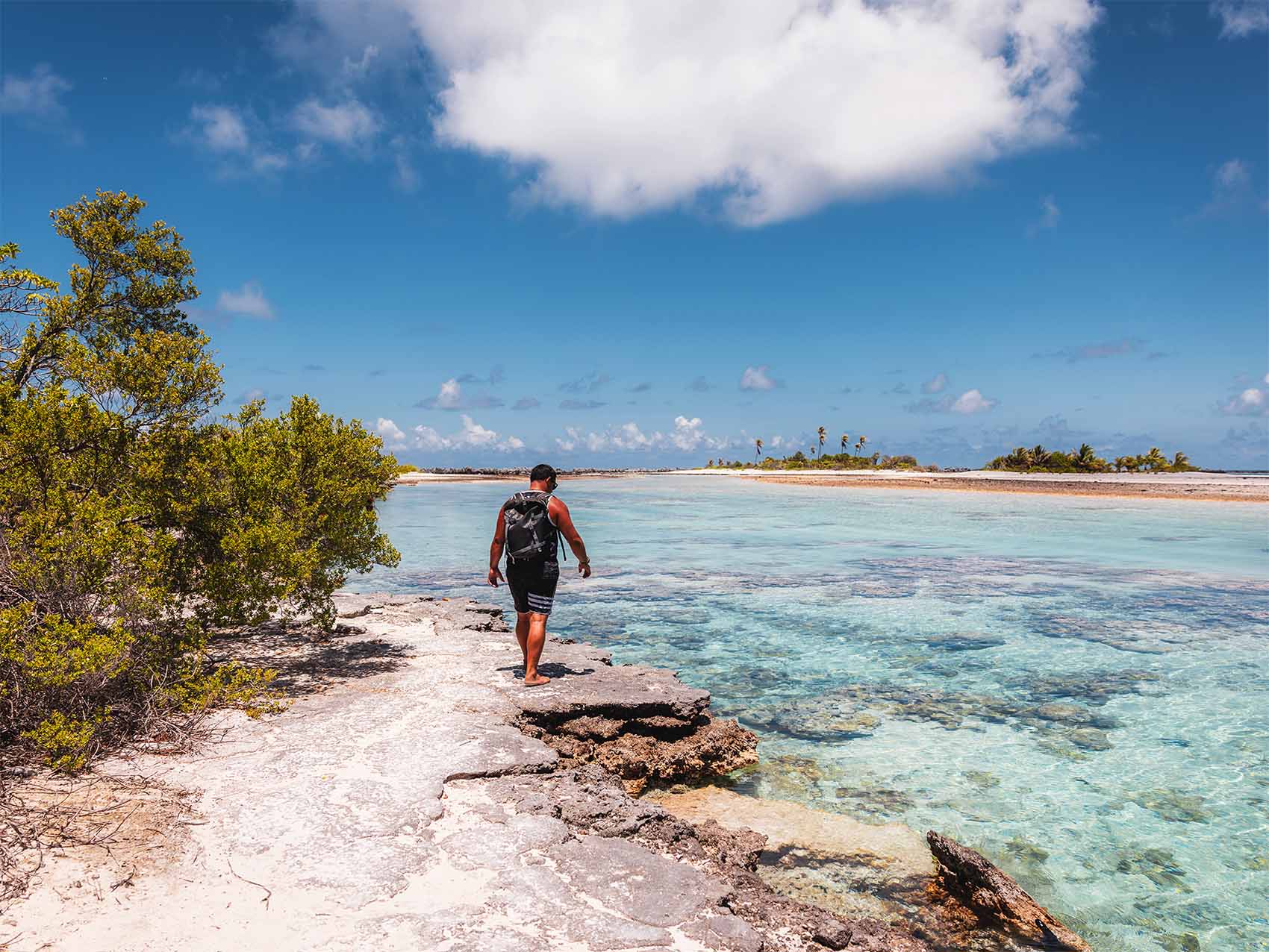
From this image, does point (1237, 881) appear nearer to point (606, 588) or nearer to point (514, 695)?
point (514, 695)

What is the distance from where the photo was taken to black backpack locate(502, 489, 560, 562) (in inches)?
289

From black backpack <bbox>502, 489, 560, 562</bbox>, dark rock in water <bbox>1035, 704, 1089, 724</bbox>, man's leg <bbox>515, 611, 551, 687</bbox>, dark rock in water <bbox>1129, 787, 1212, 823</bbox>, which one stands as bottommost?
dark rock in water <bbox>1129, 787, 1212, 823</bbox>

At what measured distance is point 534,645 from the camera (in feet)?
25.3

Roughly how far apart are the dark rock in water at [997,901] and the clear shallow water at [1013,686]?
0.39 metres

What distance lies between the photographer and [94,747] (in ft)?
18.1

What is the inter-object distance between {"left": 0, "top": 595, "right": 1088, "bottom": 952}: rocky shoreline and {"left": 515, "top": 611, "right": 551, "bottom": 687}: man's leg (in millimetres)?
292

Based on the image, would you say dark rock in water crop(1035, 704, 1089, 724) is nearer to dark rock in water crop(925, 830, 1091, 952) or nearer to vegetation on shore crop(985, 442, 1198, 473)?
dark rock in water crop(925, 830, 1091, 952)

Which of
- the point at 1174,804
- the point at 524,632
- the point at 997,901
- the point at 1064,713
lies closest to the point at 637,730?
the point at 524,632

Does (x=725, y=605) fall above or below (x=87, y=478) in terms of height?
below

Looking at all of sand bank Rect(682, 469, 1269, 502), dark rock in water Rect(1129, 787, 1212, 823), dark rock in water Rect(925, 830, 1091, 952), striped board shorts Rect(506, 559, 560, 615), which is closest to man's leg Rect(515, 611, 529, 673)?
striped board shorts Rect(506, 559, 560, 615)

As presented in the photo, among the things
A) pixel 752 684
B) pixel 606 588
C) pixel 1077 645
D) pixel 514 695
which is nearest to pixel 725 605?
pixel 606 588

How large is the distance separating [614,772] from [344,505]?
4.14 meters

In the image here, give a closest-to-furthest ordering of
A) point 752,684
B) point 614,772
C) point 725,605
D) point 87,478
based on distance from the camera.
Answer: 1. point 87,478
2. point 614,772
3. point 752,684
4. point 725,605

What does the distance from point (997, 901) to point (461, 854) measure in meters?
3.64
